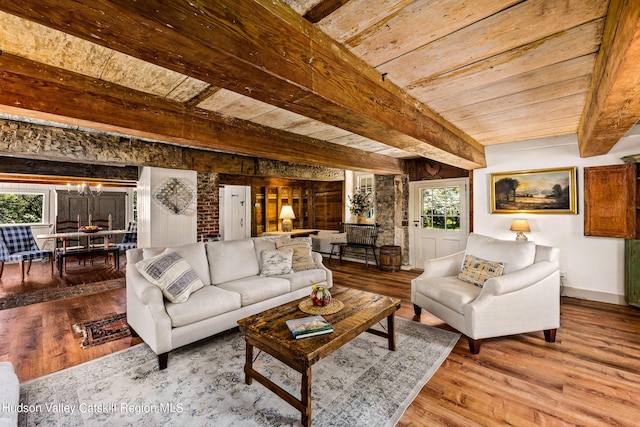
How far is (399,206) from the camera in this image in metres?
5.91

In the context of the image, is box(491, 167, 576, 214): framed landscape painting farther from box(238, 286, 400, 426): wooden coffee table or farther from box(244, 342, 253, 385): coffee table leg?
box(244, 342, 253, 385): coffee table leg

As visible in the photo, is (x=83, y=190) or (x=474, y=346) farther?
(x=83, y=190)

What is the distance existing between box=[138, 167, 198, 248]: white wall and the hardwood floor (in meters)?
1.18

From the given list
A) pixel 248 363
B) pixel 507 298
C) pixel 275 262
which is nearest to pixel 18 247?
pixel 275 262

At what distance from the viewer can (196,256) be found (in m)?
3.11

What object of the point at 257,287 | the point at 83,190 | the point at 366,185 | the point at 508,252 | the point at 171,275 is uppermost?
the point at 366,185

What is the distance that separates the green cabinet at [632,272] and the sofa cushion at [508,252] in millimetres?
1643

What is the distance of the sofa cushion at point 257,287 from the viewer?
290cm

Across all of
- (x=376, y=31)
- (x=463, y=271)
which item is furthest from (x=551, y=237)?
(x=376, y=31)

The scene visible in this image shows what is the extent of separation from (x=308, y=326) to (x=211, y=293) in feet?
4.01

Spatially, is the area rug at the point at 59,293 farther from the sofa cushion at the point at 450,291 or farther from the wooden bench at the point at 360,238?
the sofa cushion at the point at 450,291

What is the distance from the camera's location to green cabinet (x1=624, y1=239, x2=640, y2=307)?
3.46 metres

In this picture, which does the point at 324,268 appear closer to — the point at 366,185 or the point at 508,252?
the point at 508,252

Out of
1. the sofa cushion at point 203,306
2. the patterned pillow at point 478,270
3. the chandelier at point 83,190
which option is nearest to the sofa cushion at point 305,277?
the sofa cushion at point 203,306
